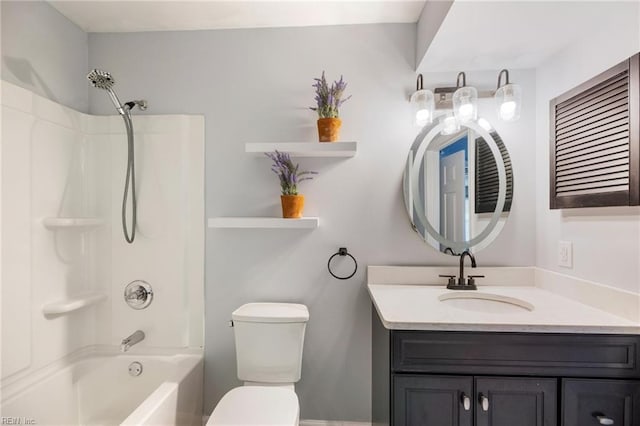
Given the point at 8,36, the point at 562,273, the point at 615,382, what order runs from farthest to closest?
the point at 562,273
the point at 8,36
the point at 615,382

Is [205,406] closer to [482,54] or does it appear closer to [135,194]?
[135,194]

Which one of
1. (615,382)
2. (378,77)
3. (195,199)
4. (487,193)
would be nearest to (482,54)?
(378,77)

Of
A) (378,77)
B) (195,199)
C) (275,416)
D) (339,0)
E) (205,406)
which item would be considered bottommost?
(205,406)

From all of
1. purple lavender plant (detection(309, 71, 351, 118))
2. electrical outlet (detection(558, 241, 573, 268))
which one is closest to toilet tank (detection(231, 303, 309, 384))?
purple lavender plant (detection(309, 71, 351, 118))

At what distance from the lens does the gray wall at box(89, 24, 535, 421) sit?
71.5 inches

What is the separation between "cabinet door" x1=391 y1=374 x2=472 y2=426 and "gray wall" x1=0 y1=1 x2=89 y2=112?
85.7 inches

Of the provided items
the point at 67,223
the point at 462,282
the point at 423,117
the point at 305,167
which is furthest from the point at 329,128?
the point at 67,223

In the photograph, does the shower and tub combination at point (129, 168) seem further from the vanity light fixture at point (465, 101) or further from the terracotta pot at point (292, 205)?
the vanity light fixture at point (465, 101)

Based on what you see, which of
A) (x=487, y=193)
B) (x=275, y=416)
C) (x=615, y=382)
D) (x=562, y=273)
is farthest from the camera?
(x=487, y=193)

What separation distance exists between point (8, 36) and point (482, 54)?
228cm

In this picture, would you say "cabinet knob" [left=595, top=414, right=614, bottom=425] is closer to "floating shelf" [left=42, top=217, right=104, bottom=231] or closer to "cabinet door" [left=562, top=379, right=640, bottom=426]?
"cabinet door" [left=562, top=379, right=640, bottom=426]

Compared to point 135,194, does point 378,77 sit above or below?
above

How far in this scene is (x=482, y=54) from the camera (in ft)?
5.34

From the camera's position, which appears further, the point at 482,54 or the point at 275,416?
the point at 482,54
